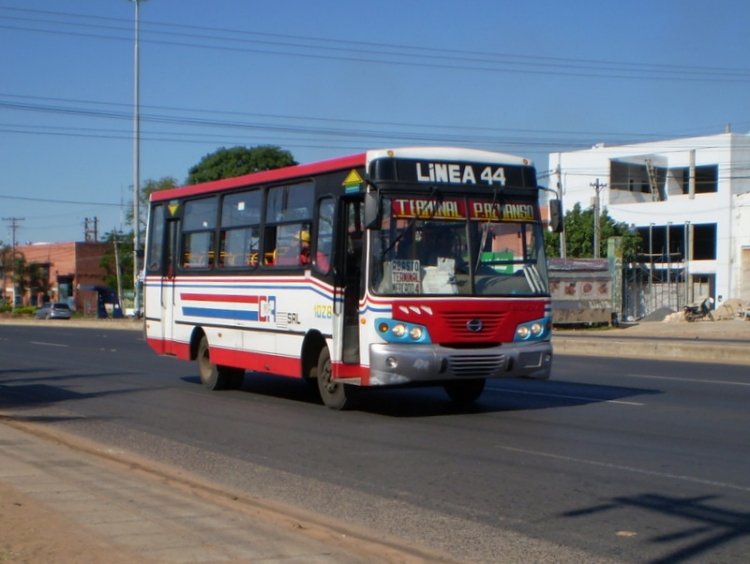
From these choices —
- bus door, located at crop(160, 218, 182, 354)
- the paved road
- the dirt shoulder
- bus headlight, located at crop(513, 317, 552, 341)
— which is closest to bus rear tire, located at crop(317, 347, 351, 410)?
the paved road

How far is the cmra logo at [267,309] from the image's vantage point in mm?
15133

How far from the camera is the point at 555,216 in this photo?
13.5 metres

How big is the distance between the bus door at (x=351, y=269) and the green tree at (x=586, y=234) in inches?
1926

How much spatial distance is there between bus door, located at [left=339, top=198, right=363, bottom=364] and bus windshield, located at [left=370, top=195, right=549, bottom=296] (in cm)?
72

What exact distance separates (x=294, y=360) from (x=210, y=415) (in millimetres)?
1401

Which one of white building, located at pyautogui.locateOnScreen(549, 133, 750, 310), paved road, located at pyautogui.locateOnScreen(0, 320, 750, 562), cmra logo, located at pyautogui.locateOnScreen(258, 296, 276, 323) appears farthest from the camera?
white building, located at pyautogui.locateOnScreen(549, 133, 750, 310)

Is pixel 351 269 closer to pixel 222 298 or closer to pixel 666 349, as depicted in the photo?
pixel 222 298

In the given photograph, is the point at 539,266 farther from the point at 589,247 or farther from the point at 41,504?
the point at 589,247

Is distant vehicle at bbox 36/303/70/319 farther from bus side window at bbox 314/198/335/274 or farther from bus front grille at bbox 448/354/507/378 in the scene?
bus front grille at bbox 448/354/507/378

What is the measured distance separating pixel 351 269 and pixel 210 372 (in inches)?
197

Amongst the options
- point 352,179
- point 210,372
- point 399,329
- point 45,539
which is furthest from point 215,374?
point 45,539

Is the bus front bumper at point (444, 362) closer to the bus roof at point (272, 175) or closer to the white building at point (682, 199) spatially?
the bus roof at point (272, 175)

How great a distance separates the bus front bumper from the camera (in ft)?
41.3

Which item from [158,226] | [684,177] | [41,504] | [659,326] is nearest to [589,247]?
[684,177]
